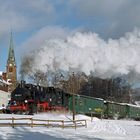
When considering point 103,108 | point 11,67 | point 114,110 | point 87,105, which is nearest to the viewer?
point 87,105

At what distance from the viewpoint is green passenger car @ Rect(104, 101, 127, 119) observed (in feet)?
220

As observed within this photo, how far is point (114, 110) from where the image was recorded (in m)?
68.7

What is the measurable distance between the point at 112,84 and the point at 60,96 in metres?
20.2

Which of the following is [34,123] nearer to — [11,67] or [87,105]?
[87,105]

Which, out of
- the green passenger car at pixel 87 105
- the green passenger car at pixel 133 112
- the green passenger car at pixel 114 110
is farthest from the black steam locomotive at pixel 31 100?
the green passenger car at pixel 133 112

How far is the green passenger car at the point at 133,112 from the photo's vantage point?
72.1m

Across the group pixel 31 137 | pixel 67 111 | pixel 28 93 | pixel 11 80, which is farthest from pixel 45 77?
pixel 11 80

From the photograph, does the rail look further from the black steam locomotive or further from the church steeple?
the church steeple

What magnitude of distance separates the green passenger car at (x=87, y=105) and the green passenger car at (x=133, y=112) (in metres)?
8.77

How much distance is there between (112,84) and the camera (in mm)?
70500

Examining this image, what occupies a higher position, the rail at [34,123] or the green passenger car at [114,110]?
the green passenger car at [114,110]

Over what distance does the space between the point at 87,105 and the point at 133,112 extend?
16424 mm

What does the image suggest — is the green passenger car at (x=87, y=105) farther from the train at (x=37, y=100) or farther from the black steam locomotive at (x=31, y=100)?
the black steam locomotive at (x=31, y=100)

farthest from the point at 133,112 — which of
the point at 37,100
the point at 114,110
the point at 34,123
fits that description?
the point at 34,123
